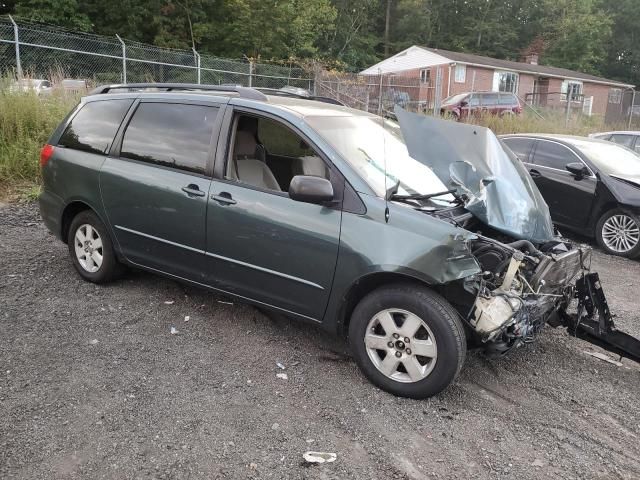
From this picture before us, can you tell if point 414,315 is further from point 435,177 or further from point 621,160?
point 621,160

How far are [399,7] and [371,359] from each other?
188 feet

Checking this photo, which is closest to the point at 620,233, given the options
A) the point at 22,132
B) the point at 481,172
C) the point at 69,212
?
the point at 481,172

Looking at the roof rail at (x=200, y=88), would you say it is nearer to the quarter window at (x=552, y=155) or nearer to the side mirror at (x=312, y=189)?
the side mirror at (x=312, y=189)

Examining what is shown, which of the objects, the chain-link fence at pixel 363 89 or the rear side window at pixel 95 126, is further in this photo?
the chain-link fence at pixel 363 89

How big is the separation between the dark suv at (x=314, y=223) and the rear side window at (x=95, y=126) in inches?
0.6

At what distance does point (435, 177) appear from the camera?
3.89 metres

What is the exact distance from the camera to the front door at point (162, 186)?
4.05m

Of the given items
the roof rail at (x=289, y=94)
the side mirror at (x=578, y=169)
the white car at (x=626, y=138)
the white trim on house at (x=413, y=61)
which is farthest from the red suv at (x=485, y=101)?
the roof rail at (x=289, y=94)

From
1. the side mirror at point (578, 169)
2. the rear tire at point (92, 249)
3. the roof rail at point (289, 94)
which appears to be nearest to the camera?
the roof rail at point (289, 94)

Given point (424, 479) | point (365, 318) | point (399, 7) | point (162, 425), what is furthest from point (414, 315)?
point (399, 7)

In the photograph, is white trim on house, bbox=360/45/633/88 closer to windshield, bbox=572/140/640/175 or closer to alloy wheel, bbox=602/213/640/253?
windshield, bbox=572/140/640/175

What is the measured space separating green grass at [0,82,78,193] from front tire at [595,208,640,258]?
8.26m

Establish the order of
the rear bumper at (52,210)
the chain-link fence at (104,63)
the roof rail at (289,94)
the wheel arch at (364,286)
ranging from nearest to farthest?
the wheel arch at (364,286) → the roof rail at (289,94) → the rear bumper at (52,210) → the chain-link fence at (104,63)

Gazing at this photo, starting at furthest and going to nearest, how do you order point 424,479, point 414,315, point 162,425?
point 414,315, point 162,425, point 424,479
